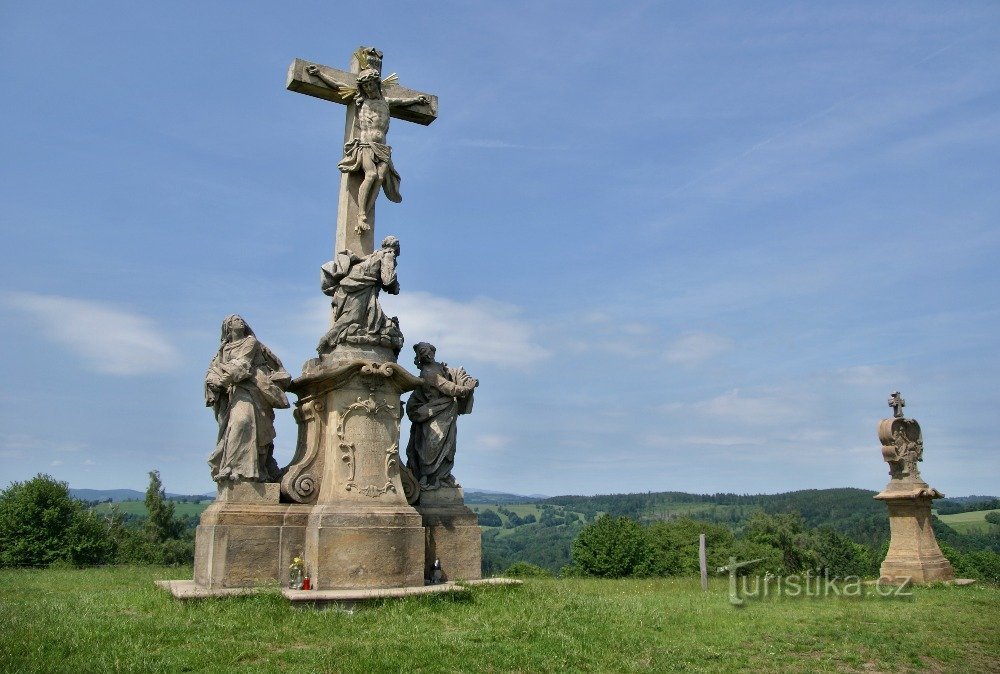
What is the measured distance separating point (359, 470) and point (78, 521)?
22.6 m

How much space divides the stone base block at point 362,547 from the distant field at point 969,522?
8767 cm

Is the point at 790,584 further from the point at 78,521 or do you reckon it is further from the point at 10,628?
the point at 78,521

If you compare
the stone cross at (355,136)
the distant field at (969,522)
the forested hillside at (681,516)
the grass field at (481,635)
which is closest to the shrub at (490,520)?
the forested hillside at (681,516)

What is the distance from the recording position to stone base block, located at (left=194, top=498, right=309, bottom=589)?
30.3 feet

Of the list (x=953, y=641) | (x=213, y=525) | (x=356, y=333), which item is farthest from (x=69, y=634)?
(x=953, y=641)

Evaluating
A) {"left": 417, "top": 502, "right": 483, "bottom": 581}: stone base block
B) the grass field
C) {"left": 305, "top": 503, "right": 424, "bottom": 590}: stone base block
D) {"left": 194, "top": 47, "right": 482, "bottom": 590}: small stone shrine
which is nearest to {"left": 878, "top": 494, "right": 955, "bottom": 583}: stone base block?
the grass field

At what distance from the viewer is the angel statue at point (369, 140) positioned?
11.5 m

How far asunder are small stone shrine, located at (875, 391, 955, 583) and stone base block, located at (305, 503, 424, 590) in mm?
9895

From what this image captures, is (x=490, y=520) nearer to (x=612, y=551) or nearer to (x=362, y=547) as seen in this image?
(x=612, y=551)

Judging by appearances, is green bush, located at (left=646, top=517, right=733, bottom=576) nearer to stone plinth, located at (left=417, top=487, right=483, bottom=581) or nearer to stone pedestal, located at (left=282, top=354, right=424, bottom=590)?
stone plinth, located at (left=417, top=487, right=483, bottom=581)

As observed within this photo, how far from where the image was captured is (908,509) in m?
15.1

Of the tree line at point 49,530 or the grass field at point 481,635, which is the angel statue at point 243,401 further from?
the tree line at point 49,530

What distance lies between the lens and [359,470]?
9.95 metres

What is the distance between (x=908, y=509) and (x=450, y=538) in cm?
973
